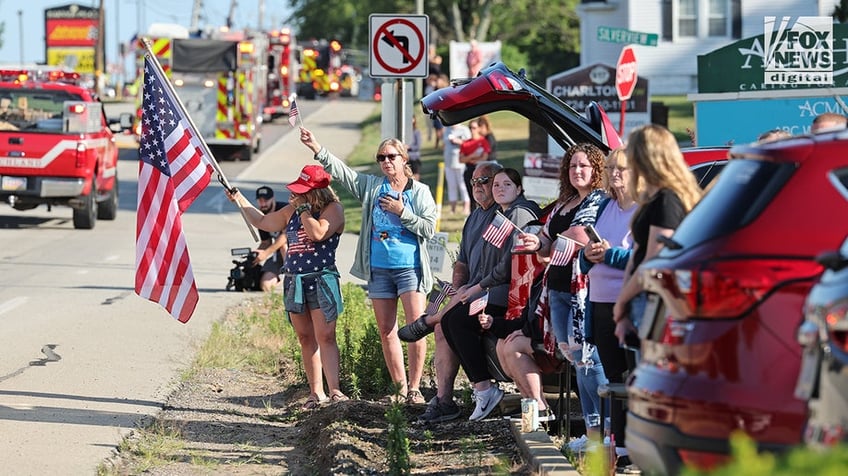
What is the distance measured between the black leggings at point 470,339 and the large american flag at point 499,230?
58 cm

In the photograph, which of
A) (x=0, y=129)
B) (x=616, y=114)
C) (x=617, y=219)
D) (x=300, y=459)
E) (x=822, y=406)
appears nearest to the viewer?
(x=822, y=406)

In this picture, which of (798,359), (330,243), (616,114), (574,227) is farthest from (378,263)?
(616,114)

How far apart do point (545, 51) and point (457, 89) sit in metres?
55.6

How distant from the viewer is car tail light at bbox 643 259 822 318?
4.83m

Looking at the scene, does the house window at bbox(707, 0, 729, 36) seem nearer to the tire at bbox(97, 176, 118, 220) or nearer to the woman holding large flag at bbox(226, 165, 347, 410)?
the tire at bbox(97, 176, 118, 220)

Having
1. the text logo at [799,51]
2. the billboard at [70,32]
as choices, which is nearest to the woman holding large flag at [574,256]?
the text logo at [799,51]

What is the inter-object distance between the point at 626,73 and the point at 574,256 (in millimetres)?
11471

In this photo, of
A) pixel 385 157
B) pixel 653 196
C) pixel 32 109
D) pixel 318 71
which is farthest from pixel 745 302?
pixel 318 71

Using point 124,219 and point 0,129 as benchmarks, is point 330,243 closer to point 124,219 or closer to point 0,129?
point 0,129

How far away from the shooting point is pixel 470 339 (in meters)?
9.22

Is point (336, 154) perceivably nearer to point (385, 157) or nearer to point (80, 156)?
point (80, 156)

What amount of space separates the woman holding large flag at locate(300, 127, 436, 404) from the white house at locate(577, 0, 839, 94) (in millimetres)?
35275

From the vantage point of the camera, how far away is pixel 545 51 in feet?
212

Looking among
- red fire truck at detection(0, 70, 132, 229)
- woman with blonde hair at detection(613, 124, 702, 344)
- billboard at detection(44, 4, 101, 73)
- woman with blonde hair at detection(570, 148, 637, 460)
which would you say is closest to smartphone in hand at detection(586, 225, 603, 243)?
woman with blonde hair at detection(570, 148, 637, 460)
